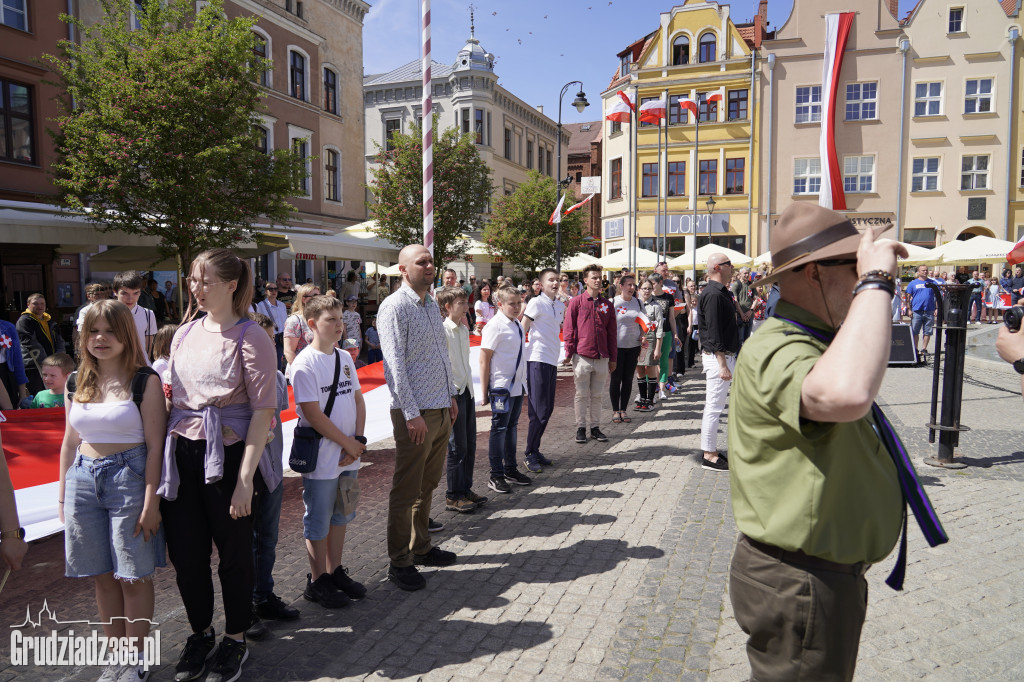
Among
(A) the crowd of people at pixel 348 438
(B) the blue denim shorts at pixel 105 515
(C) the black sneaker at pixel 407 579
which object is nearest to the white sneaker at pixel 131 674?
(A) the crowd of people at pixel 348 438

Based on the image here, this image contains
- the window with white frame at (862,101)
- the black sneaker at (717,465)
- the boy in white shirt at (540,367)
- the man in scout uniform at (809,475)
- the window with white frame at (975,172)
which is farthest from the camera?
the window with white frame at (862,101)

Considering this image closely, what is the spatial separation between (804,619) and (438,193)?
2148 centimetres

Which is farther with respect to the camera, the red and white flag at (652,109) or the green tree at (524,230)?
the green tree at (524,230)

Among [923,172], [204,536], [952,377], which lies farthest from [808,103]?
[204,536]

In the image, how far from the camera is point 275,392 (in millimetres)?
3316

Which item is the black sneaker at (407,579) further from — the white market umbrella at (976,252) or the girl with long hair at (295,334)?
the white market umbrella at (976,252)

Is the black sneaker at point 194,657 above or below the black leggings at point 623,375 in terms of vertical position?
below

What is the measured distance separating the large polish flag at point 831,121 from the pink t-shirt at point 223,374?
858 cm

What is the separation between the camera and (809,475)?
185cm

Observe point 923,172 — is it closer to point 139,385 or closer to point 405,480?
point 405,480

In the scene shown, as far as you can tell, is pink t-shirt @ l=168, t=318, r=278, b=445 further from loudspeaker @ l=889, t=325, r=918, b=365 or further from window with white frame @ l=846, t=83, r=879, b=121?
window with white frame @ l=846, t=83, r=879, b=121

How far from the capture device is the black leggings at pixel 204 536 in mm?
3230

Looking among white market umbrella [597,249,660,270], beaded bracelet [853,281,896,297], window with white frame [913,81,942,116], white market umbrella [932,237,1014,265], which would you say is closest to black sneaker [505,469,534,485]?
beaded bracelet [853,281,896,297]

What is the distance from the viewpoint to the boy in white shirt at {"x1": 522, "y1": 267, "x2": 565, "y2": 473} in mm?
7113
